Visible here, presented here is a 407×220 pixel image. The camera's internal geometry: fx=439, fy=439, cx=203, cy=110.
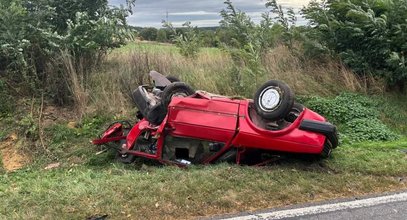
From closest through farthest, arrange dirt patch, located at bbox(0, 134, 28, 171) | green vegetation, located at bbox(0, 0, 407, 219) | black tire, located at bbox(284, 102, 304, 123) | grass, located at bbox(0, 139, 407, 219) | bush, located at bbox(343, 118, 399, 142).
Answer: grass, located at bbox(0, 139, 407, 219), green vegetation, located at bbox(0, 0, 407, 219), black tire, located at bbox(284, 102, 304, 123), dirt patch, located at bbox(0, 134, 28, 171), bush, located at bbox(343, 118, 399, 142)

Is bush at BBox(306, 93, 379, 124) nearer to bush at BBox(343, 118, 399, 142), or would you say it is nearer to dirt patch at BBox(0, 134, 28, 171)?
bush at BBox(343, 118, 399, 142)

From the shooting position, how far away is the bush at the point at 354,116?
7422mm

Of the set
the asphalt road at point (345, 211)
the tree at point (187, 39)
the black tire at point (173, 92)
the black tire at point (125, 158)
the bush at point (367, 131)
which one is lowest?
the black tire at point (125, 158)

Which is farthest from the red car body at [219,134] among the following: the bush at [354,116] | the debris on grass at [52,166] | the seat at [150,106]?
the bush at [354,116]

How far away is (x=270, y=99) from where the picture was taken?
572 centimetres

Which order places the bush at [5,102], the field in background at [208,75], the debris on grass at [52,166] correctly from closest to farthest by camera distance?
the debris on grass at [52,166] < the bush at [5,102] < the field in background at [208,75]

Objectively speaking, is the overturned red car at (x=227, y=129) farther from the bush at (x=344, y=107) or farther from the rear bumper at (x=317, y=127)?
the bush at (x=344, y=107)

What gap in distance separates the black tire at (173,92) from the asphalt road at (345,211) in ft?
8.11

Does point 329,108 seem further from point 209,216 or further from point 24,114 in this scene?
point 24,114

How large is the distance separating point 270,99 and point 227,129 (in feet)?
2.27

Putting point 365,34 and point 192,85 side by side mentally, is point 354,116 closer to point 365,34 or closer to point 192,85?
point 365,34

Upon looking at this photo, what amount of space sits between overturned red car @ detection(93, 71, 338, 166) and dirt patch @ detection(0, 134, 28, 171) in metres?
1.84

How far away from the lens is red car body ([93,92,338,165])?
5.41 m

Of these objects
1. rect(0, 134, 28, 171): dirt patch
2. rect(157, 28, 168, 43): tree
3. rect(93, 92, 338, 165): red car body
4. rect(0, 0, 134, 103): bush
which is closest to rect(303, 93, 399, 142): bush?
rect(93, 92, 338, 165): red car body
